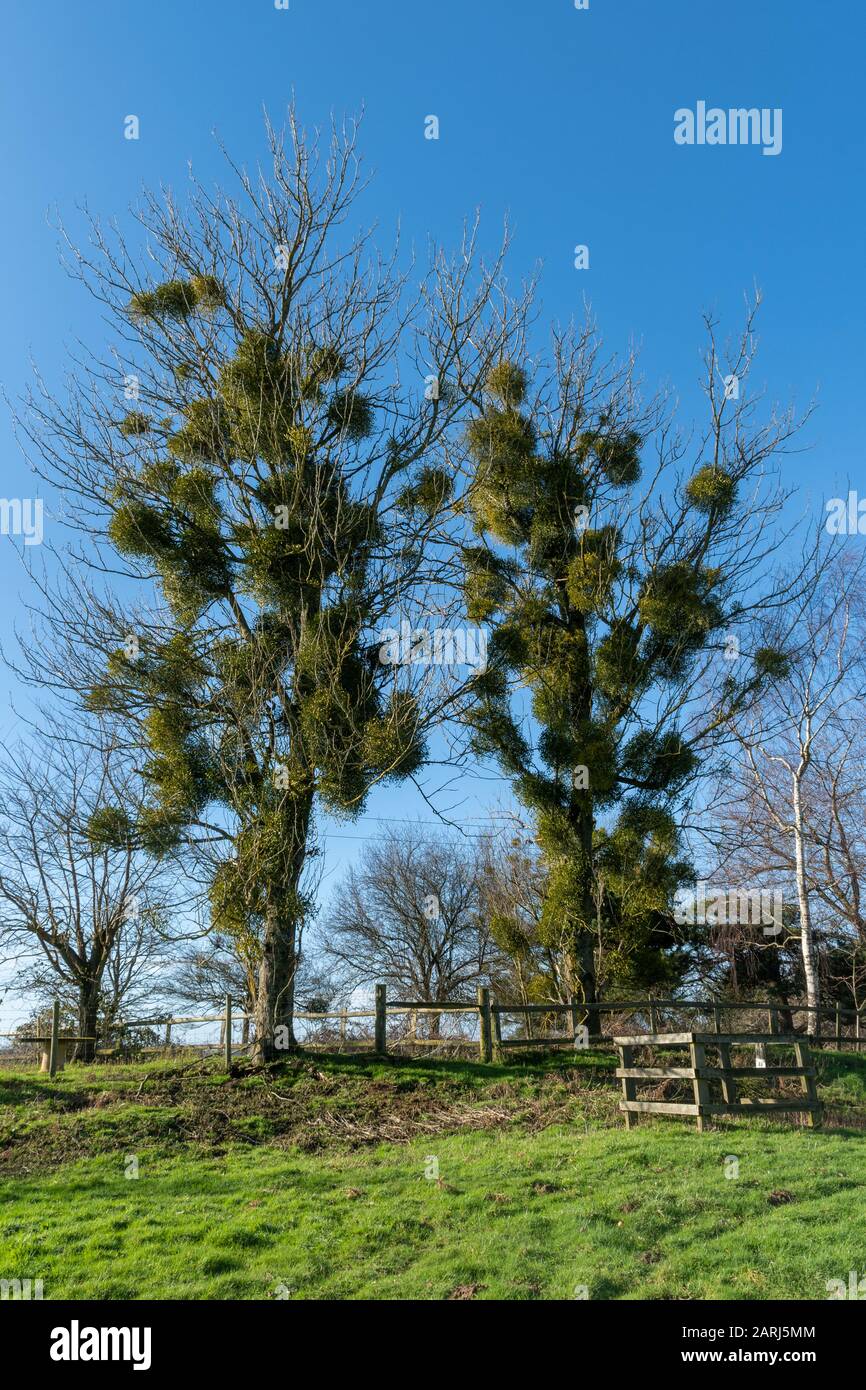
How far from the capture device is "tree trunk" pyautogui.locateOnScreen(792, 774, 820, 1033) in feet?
58.3

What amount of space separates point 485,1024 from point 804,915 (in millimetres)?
7753

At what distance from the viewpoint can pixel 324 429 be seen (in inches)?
550

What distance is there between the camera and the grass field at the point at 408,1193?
5.37 meters

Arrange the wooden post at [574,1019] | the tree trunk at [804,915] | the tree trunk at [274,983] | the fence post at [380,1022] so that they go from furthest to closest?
the tree trunk at [804,915]
the wooden post at [574,1019]
the fence post at [380,1022]
the tree trunk at [274,983]

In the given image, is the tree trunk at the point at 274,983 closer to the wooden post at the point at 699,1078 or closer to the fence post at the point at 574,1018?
the fence post at the point at 574,1018

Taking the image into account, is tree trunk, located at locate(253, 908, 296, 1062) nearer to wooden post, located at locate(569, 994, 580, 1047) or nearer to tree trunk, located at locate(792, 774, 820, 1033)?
wooden post, located at locate(569, 994, 580, 1047)

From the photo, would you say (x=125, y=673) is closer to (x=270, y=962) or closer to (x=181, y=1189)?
(x=270, y=962)

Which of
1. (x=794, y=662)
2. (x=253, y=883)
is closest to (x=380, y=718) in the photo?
(x=253, y=883)

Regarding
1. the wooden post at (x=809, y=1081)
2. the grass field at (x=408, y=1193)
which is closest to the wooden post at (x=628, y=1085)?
the grass field at (x=408, y=1193)

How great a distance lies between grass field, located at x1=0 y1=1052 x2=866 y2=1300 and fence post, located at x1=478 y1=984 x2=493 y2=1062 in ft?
4.42

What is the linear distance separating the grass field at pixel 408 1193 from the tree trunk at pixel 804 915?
628cm

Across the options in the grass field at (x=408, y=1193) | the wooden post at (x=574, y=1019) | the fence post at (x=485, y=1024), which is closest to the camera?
the grass field at (x=408, y=1193)

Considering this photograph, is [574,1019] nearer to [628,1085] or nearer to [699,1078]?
[628,1085]
